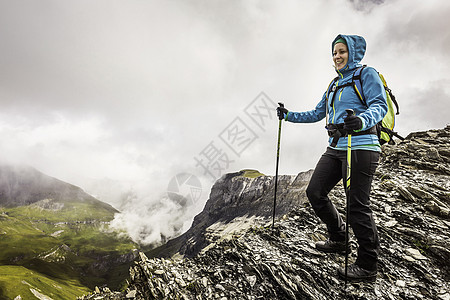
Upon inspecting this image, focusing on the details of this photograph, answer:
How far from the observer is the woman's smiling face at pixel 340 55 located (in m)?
5.78

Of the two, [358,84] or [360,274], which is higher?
[358,84]

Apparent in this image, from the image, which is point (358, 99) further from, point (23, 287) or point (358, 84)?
point (23, 287)

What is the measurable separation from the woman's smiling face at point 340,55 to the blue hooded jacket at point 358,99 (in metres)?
0.09

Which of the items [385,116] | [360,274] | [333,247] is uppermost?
[385,116]

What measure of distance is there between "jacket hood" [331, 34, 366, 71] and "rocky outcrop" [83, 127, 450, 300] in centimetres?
572

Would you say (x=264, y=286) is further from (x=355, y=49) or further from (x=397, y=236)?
(x=355, y=49)

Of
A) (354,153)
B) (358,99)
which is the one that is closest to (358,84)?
(358,99)

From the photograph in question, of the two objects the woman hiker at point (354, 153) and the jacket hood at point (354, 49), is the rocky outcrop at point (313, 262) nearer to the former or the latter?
the woman hiker at point (354, 153)

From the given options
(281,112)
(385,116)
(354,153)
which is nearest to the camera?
(354,153)

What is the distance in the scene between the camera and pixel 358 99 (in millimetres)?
5523

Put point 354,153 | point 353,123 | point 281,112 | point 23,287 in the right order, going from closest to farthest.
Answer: point 353,123, point 354,153, point 281,112, point 23,287

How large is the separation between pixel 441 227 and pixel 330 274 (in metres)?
4.88

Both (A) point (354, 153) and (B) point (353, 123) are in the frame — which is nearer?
(B) point (353, 123)

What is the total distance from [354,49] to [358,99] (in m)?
1.41
